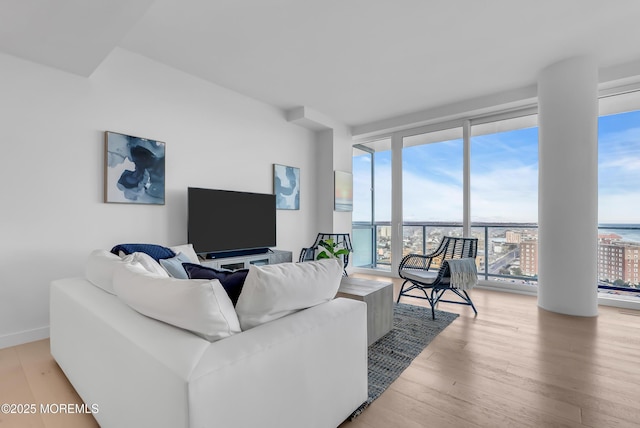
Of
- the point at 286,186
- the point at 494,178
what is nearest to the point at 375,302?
the point at 286,186

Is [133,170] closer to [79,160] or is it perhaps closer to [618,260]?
[79,160]

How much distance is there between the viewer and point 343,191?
5359 millimetres

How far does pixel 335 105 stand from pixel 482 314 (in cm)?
329

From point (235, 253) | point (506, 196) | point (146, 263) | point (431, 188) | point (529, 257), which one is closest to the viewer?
point (146, 263)

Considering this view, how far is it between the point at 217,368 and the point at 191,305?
0.25 meters

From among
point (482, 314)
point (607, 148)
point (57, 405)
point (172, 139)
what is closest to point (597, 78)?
point (607, 148)

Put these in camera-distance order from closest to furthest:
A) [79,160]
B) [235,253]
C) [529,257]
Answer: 1. [79,160]
2. [235,253]
3. [529,257]

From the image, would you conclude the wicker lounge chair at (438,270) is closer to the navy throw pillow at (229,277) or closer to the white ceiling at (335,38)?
A: the white ceiling at (335,38)

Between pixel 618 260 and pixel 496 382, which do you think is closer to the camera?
pixel 496 382

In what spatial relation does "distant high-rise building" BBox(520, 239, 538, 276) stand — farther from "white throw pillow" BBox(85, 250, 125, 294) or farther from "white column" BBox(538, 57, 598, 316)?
"white throw pillow" BBox(85, 250, 125, 294)

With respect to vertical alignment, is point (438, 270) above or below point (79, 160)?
below

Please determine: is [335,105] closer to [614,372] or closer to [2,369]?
[614,372]

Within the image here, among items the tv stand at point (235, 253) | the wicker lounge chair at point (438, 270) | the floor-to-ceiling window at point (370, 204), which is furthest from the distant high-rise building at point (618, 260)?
the tv stand at point (235, 253)

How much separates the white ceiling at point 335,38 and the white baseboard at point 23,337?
2.18m
